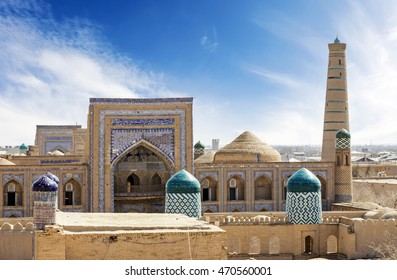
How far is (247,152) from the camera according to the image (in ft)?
76.5

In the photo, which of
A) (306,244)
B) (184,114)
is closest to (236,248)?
(306,244)

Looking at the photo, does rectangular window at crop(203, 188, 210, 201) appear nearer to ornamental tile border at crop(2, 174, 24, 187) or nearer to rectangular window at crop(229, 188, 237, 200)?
rectangular window at crop(229, 188, 237, 200)

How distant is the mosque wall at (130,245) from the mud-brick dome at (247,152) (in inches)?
559

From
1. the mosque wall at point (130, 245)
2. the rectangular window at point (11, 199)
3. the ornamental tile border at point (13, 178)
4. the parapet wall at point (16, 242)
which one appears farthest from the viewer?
the rectangular window at point (11, 199)

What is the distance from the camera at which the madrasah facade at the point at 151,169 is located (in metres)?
19.9

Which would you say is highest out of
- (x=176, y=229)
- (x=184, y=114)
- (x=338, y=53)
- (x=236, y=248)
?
(x=338, y=53)

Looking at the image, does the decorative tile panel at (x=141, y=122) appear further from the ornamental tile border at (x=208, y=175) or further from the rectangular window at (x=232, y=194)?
the rectangular window at (x=232, y=194)

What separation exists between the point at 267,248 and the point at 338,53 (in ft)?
51.6

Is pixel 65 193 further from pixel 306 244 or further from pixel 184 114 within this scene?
pixel 306 244

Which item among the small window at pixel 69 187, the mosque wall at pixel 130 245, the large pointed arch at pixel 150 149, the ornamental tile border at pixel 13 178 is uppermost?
the large pointed arch at pixel 150 149

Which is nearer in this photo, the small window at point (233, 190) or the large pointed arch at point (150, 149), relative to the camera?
the large pointed arch at point (150, 149)

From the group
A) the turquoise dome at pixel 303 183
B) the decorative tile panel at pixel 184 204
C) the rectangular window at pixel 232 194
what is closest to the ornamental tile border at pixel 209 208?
the rectangular window at pixel 232 194

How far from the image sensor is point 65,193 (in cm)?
2044

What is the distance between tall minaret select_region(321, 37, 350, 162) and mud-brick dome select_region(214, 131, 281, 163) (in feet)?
18.9
